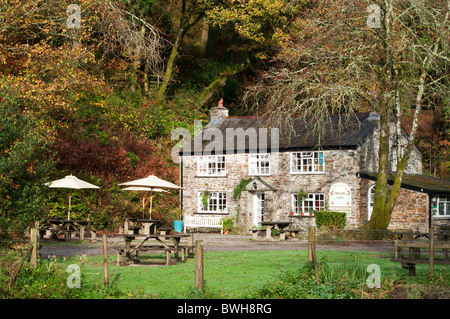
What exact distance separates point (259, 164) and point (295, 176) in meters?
2.16

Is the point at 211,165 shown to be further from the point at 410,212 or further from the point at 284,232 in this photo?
the point at 410,212

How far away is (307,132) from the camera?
3216 cm

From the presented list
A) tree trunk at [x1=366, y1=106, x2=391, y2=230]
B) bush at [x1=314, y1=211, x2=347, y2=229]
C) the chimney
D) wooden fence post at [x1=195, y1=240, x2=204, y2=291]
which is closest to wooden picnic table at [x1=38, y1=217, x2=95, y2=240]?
bush at [x1=314, y1=211, x2=347, y2=229]

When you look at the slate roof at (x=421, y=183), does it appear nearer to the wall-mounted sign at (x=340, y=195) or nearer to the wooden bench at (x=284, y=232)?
the wall-mounted sign at (x=340, y=195)

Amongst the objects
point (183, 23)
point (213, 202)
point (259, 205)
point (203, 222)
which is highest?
point (183, 23)

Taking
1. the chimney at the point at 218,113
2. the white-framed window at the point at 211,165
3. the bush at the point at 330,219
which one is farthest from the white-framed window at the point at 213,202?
the bush at the point at 330,219

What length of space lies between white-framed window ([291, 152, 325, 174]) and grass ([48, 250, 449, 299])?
12.3 metres

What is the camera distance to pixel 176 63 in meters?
43.9

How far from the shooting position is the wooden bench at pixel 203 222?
3256 cm

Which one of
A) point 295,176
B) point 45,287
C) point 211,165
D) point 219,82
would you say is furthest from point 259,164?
point 45,287

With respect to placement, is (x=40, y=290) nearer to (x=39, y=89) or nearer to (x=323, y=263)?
(x=323, y=263)

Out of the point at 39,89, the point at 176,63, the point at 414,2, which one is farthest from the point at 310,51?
the point at 176,63
